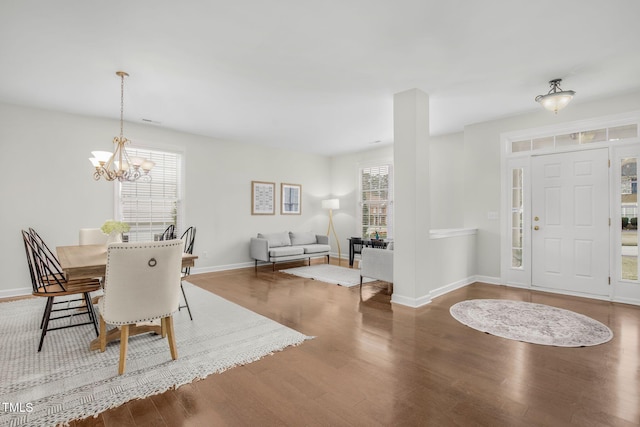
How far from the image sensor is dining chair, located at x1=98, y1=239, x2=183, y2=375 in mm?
2180

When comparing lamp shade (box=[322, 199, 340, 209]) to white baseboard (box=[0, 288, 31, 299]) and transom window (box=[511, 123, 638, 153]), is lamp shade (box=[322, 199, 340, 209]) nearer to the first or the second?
transom window (box=[511, 123, 638, 153])

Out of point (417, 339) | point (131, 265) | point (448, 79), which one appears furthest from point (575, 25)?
point (131, 265)

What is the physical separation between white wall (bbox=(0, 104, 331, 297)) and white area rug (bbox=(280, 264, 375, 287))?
4.54 feet

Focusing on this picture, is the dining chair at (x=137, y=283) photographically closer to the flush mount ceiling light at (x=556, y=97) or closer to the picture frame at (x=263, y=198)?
the flush mount ceiling light at (x=556, y=97)

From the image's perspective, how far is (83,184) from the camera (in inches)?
192

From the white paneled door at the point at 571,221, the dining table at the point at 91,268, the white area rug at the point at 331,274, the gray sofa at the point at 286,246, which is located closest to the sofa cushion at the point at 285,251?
the gray sofa at the point at 286,246

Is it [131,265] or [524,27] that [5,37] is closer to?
[131,265]

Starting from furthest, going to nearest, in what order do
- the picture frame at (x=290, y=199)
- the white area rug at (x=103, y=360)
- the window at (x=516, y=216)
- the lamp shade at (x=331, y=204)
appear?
the lamp shade at (x=331, y=204) → the picture frame at (x=290, y=199) → the window at (x=516, y=216) → the white area rug at (x=103, y=360)

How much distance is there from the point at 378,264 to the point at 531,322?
1.89m

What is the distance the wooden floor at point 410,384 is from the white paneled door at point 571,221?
0.97 meters

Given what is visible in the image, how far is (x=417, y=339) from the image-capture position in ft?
9.59

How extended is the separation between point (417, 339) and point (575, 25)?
3056 mm

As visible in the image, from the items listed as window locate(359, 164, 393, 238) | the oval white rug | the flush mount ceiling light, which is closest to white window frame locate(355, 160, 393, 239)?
window locate(359, 164, 393, 238)

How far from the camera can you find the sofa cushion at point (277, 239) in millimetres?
6676
